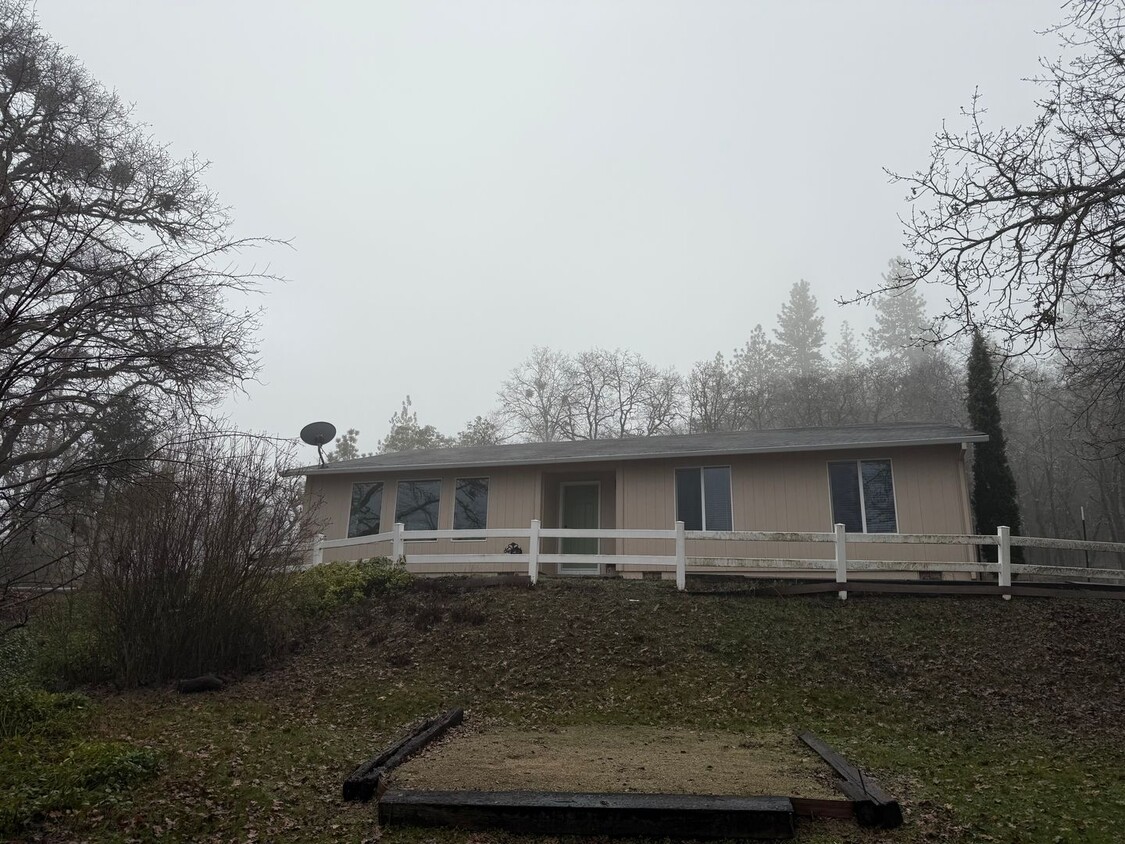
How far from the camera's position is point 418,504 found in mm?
16844

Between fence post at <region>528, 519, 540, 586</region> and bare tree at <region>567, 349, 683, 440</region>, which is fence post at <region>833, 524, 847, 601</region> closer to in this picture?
fence post at <region>528, 519, 540, 586</region>

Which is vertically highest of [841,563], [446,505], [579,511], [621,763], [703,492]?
[703,492]

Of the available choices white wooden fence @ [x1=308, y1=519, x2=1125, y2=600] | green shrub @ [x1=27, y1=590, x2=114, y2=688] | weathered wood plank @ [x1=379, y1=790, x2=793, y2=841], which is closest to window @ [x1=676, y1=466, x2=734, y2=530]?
white wooden fence @ [x1=308, y1=519, x2=1125, y2=600]

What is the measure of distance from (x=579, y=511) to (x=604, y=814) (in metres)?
12.1

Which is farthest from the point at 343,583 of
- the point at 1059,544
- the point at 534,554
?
the point at 1059,544

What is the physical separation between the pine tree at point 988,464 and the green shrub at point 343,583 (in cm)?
1354

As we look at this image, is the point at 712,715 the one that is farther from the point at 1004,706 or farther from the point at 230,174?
the point at 230,174

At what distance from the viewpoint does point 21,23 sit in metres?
13.3

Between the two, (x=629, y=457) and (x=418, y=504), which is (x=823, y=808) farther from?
(x=418, y=504)

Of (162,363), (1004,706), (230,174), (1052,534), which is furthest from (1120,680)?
(1052,534)

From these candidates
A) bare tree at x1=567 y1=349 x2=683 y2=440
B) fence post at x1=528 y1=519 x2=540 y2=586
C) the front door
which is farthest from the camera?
bare tree at x1=567 y1=349 x2=683 y2=440

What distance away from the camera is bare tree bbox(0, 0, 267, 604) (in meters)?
4.61

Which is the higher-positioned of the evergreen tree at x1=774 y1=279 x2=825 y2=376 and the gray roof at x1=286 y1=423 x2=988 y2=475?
the evergreen tree at x1=774 y1=279 x2=825 y2=376

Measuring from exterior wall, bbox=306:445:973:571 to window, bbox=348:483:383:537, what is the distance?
15 cm
